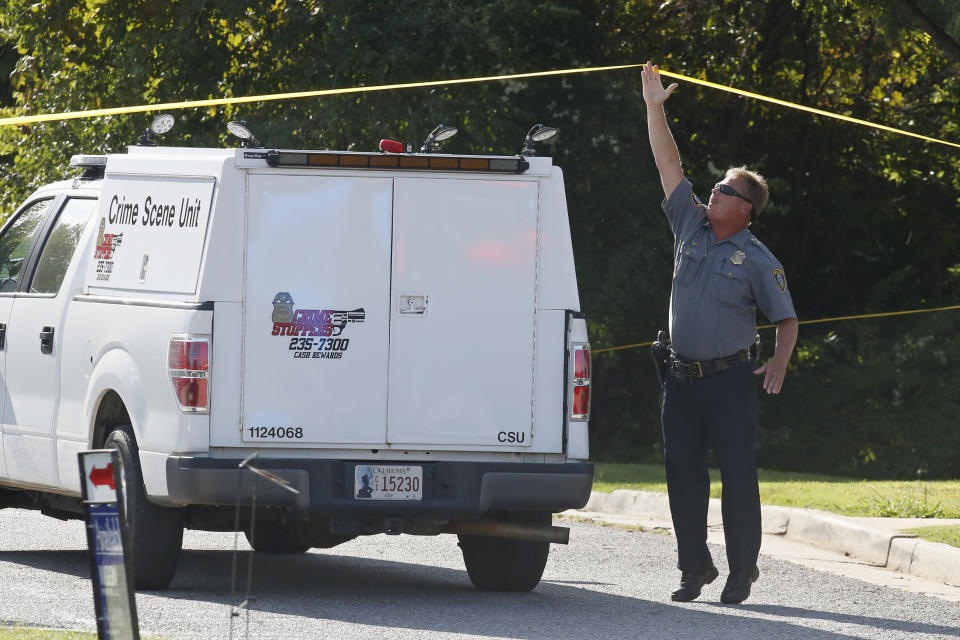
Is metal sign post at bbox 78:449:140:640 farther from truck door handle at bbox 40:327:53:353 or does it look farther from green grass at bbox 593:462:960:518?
green grass at bbox 593:462:960:518

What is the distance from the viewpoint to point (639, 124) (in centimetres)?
1975

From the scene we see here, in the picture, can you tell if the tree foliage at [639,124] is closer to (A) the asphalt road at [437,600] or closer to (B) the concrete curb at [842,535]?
(B) the concrete curb at [842,535]

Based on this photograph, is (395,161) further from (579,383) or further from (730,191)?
(730,191)

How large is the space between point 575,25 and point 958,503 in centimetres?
1015

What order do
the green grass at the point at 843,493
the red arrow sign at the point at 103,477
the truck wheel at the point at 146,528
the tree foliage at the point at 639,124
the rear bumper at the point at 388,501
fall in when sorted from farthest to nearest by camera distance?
the tree foliage at the point at 639,124 → the green grass at the point at 843,493 → the truck wheel at the point at 146,528 → the rear bumper at the point at 388,501 → the red arrow sign at the point at 103,477

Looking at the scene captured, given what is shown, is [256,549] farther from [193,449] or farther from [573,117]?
[573,117]

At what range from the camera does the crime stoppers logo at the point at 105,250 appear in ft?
26.5

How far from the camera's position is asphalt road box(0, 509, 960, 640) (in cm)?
680

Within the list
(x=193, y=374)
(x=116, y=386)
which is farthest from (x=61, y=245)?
(x=193, y=374)

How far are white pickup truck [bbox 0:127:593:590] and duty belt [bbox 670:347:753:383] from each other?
459mm

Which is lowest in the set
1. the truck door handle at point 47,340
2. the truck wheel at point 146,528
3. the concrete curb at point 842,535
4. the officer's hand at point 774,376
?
the concrete curb at point 842,535

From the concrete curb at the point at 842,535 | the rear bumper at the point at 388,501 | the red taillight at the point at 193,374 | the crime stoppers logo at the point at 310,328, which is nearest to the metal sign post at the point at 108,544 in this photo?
the rear bumper at the point at 388,501

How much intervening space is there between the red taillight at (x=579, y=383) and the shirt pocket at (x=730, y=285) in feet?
2.18

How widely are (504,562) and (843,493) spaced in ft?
18.4
